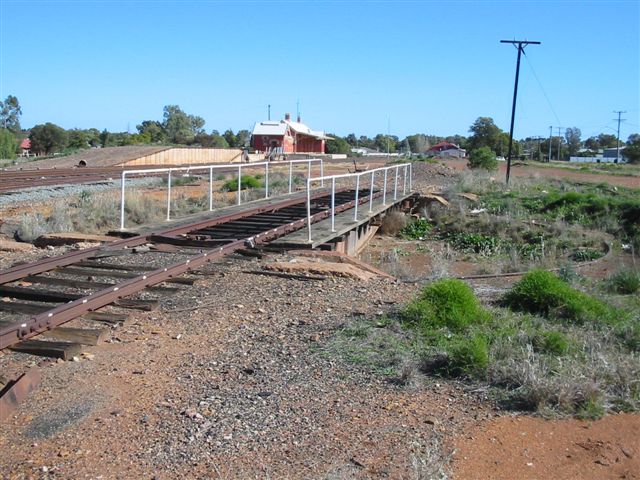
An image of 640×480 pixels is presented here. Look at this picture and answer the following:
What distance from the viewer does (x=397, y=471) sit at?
4559mm

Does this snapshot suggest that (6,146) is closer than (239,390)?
No

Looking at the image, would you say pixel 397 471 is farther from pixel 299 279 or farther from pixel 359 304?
pixel 299 279

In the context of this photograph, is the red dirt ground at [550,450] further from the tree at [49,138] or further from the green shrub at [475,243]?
the tree at [49,138]

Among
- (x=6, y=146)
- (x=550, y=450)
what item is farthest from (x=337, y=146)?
(x=550, y=450)

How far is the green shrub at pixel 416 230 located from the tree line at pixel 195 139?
38.6 m

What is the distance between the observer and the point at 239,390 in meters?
5.81

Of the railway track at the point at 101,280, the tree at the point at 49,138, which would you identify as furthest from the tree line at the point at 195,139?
the railway track at the point at 101,280

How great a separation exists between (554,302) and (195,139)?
119305 mm

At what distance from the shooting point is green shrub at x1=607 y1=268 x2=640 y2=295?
443 inches

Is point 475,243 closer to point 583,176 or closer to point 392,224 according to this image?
point 392,224

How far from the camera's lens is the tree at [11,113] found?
13138 cm

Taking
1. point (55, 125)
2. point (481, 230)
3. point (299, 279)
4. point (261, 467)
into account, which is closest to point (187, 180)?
point (481, 230)

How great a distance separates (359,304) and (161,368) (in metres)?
3.02

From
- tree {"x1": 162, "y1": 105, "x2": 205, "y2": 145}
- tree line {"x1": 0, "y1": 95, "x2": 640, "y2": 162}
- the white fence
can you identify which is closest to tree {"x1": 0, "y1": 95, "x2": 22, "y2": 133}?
tree line {"x1": 0, "y1": 95, "x2": 640, "y2": 162}
